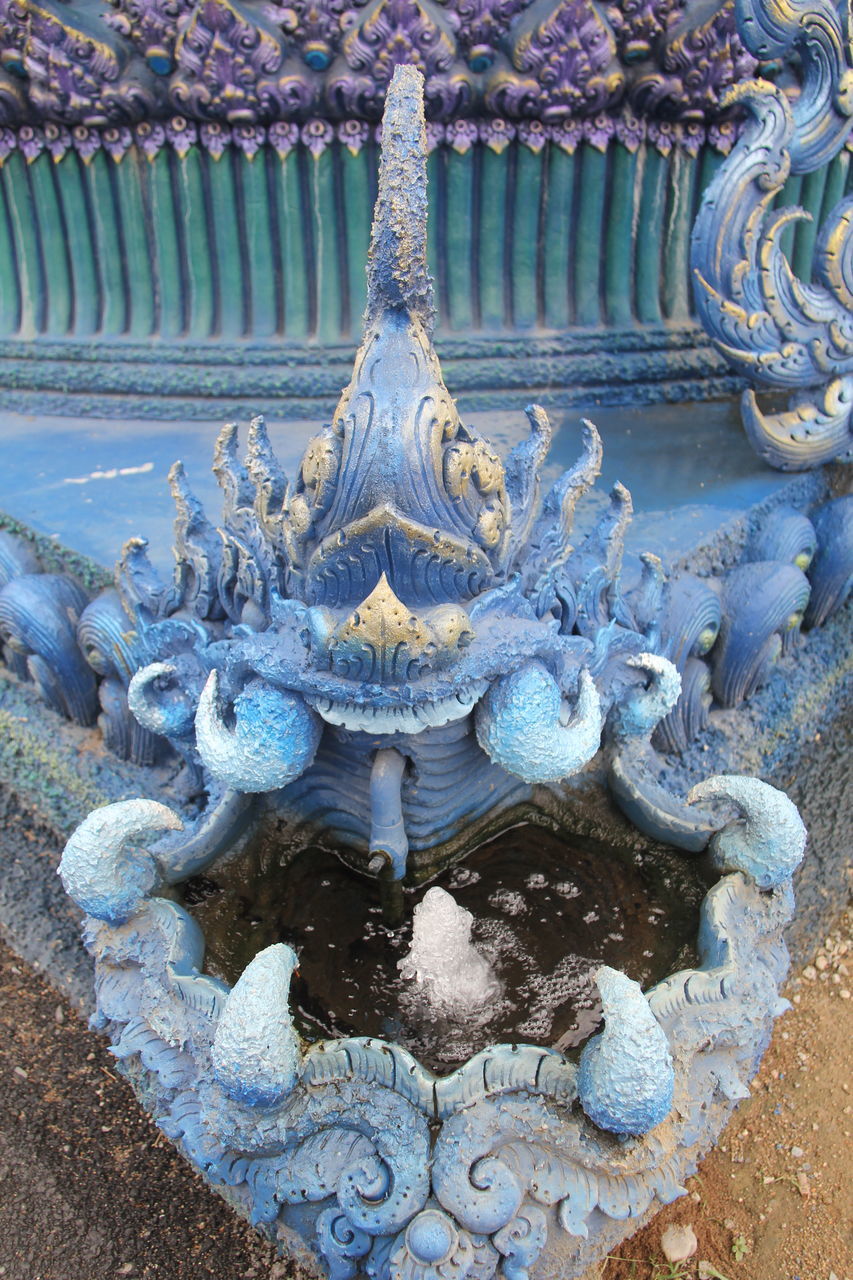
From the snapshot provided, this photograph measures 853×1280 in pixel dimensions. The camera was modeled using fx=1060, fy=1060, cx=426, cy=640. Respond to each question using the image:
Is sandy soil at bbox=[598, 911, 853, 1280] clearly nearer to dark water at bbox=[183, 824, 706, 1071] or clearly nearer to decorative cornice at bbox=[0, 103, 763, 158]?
dark water at bbox=[183, 824, 706, 1071]

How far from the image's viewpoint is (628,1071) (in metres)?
1.52

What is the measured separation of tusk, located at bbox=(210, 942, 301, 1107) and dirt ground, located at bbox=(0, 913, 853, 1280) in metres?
0.65

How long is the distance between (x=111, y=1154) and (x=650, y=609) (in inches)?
62.0

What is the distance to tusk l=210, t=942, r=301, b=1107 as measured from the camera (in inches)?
60.6

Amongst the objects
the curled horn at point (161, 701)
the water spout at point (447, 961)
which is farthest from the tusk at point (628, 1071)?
the curled horn at point (161, 701)

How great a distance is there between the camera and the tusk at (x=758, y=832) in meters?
1.90

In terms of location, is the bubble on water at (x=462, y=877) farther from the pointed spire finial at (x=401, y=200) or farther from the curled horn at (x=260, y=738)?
the pointed spire finial at (x=401, y=200)

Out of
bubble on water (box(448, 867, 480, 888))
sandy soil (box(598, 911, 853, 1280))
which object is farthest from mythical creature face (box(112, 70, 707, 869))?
sandy soil (box(598, 911, 853, 1280))

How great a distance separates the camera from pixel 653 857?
2.14 meters

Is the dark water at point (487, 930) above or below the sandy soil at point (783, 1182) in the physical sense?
above

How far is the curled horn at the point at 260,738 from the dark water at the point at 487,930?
0.37m

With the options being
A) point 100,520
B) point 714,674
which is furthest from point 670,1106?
point 100,520

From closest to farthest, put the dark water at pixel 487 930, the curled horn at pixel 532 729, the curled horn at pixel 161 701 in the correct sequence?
the curled horn at pixel 532 729
the dark water at pixel 487 930
the curled horn at pixel 161 701

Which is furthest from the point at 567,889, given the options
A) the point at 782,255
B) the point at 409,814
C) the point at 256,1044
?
the point at 782,255
